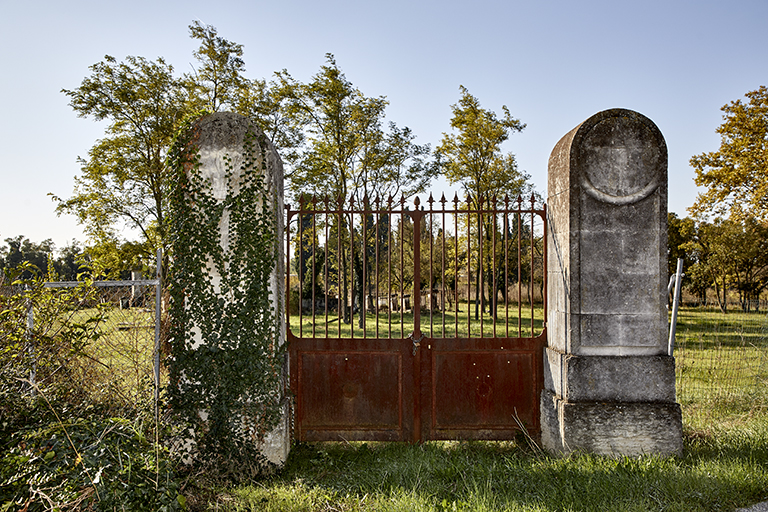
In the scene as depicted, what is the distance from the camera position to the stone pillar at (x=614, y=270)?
15.7ft

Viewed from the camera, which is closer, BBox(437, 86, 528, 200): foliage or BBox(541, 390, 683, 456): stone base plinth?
BBox(541, 390, 683, 456): stone base plinth

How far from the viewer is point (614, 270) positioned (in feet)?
15.9

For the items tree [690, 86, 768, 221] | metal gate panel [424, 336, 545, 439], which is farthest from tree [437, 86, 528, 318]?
metal gate panel [424, 336, 545, 439]

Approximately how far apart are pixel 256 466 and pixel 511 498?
241 cm

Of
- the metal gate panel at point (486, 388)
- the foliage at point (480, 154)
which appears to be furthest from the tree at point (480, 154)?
the metal gate panel at point (486, 388)

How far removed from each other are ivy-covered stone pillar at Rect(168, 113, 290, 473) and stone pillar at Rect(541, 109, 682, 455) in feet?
10.1

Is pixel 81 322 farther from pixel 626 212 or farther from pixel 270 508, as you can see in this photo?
pixel 626 212

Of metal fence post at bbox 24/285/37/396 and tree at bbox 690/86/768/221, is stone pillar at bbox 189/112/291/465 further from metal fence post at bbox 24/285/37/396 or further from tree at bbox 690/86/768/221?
tree at bbox 690/86/768/221

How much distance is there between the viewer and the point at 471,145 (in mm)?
18609

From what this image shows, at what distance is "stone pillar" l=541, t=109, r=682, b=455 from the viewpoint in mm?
4797

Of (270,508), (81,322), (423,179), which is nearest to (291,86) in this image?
(423,179)

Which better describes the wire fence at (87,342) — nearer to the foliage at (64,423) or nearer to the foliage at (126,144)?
the foliage at (64,423)

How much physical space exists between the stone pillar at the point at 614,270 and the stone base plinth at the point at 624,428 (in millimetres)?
38

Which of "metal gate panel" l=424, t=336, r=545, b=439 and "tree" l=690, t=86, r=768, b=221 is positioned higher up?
"tree" l=690, t=86, r=768, b=221
